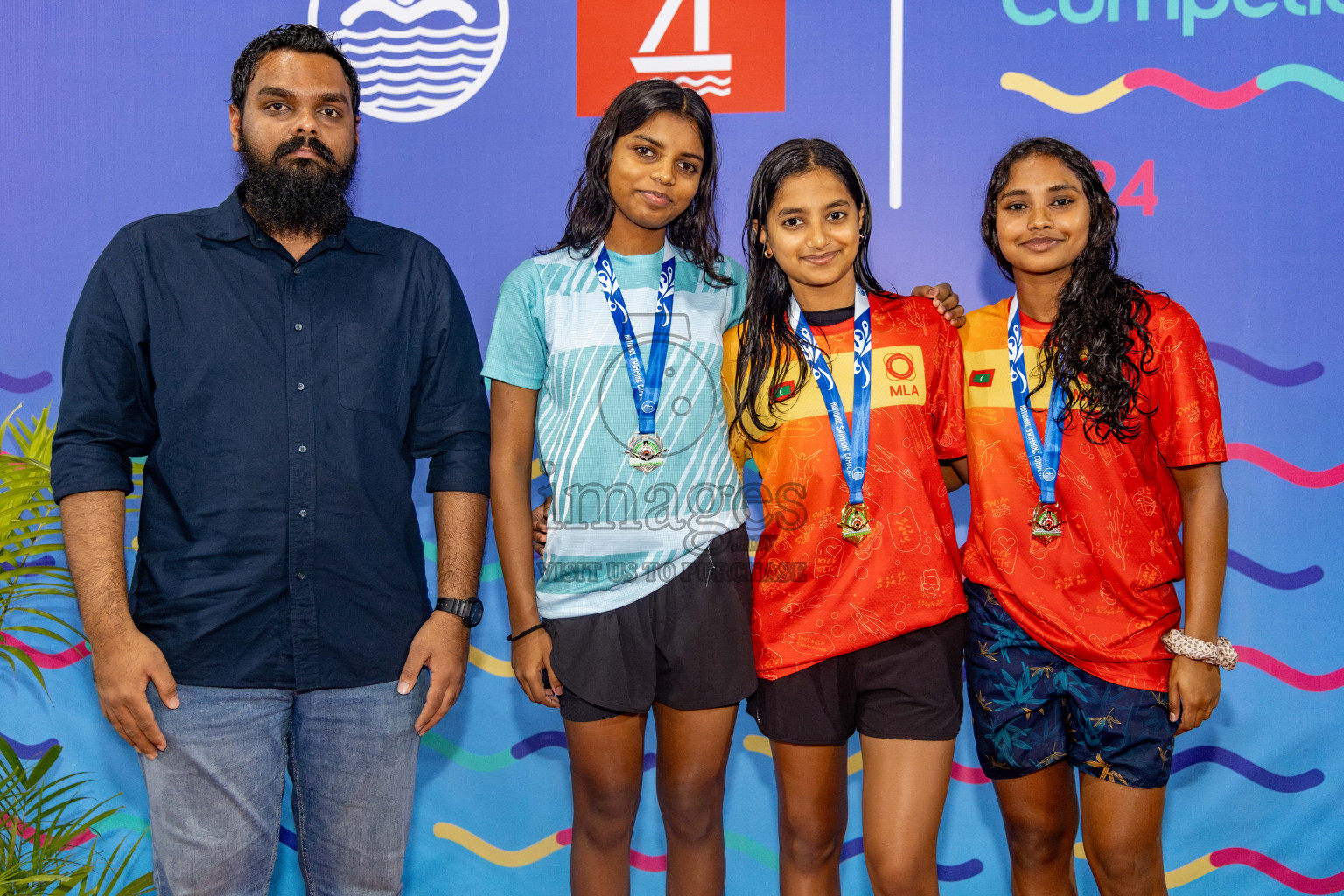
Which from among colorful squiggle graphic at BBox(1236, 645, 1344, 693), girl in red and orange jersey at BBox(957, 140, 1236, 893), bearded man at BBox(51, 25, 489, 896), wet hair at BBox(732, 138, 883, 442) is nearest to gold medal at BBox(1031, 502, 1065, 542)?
girl in red and orange jersey at BBox(957, 140, 1236, 893)

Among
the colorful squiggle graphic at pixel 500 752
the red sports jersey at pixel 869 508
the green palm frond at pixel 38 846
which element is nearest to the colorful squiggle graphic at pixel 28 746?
the green palm frond at pixel 38 846

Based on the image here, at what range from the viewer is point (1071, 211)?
194 cm

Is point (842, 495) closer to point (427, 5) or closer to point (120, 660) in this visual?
point (120, 660)

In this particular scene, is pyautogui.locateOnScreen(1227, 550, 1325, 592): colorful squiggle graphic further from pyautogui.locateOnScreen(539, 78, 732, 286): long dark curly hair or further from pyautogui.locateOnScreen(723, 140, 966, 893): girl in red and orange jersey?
pyautogui.locateOnScreen(539, 78, 732, 286): long dark curly hair

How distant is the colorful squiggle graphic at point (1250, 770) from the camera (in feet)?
8.87

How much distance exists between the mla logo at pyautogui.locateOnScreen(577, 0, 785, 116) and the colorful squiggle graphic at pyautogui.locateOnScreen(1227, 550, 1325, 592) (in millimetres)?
1945

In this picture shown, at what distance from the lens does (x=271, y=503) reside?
176cm

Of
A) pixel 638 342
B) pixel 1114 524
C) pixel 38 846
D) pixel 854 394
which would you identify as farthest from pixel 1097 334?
pixel 38 846

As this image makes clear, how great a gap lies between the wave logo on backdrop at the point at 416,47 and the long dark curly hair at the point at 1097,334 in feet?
5.69

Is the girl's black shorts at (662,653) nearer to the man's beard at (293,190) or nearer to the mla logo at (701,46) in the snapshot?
the man's beard at (293,190)

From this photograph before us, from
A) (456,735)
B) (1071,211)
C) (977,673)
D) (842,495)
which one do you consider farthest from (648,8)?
(456,735)

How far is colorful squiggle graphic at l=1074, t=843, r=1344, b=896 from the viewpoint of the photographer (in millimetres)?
2703

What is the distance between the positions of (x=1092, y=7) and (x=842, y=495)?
1.84 metres

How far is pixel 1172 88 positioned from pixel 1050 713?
1.92m
